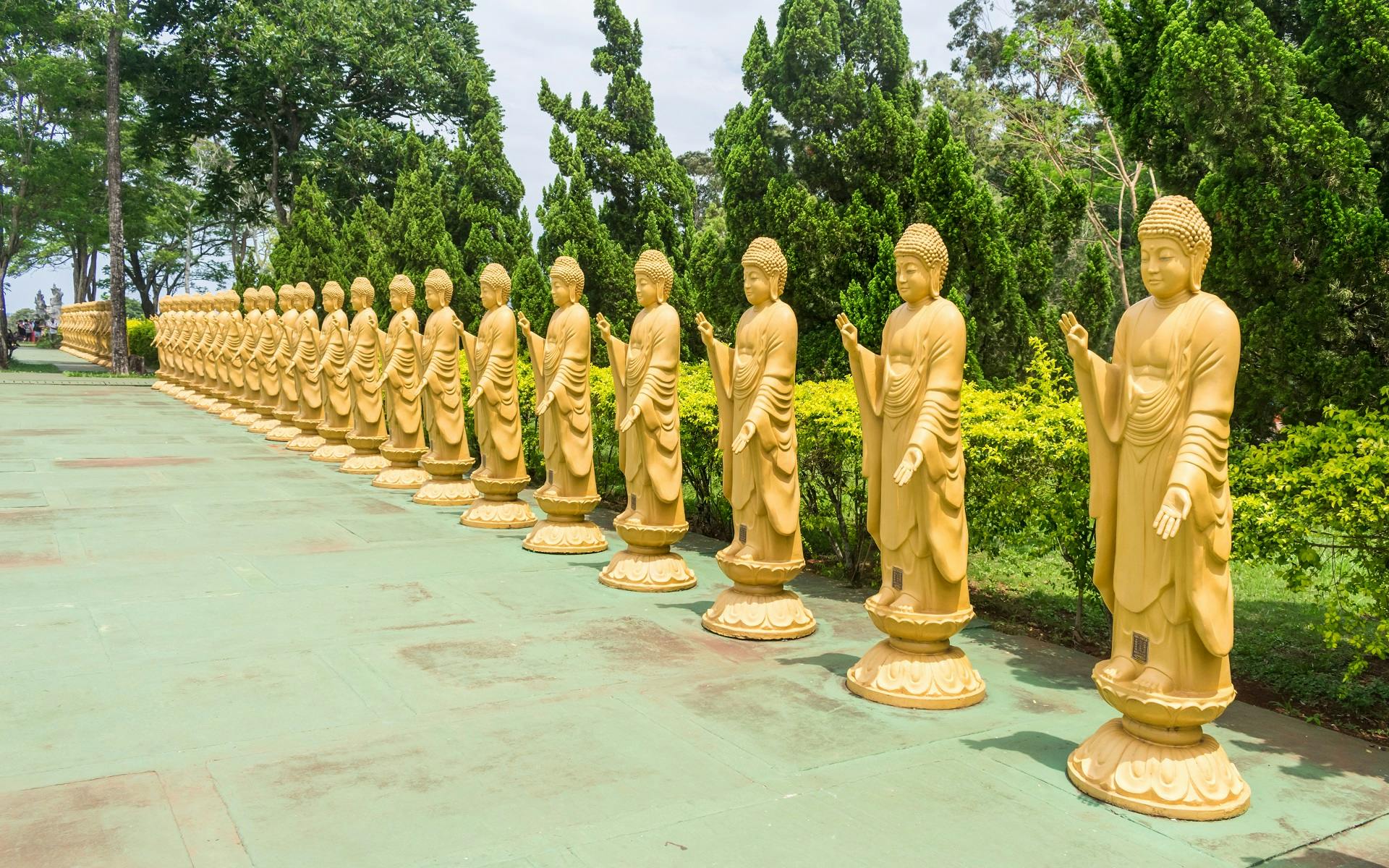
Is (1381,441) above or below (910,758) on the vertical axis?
above

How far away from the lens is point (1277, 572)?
17.2 ft

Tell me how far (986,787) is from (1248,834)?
97 cm

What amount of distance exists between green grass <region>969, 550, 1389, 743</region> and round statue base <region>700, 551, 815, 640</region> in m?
1.54

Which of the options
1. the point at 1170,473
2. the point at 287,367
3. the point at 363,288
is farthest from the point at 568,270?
the point at 287,367

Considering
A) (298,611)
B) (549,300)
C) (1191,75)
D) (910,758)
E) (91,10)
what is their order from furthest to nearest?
1. (91,10)
2. (549,300)
3. (298,611)
4. (1191,75)
5. (910,758)

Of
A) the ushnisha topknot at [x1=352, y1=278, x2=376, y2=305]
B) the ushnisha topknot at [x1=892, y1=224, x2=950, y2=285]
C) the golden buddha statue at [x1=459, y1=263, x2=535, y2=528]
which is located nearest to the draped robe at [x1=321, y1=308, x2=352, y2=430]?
the ushnisha topknot at [x1=352, y1=278, x2=376, y2=305]

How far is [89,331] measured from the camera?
37.2m

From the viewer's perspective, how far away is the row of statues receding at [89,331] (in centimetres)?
3397

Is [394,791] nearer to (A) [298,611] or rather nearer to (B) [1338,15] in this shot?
(A) [298,611]

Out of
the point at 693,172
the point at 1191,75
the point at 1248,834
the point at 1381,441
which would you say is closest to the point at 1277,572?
the point at 1381,441

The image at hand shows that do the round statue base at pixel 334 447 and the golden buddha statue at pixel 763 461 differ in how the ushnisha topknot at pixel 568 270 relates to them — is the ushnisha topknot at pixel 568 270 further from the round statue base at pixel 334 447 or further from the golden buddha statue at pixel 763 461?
the round statue base at pixel 334 447

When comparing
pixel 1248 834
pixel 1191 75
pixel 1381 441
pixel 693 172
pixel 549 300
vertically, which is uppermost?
pixel 693 172

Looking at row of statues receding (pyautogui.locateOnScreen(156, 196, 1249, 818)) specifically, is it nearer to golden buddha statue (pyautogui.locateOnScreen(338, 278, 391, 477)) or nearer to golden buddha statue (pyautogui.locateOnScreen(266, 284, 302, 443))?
golden buddha statue (pyautogui.locateOnScreen(338, 278, 391, 477))

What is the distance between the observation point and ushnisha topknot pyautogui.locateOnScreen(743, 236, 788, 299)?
6.45 m
